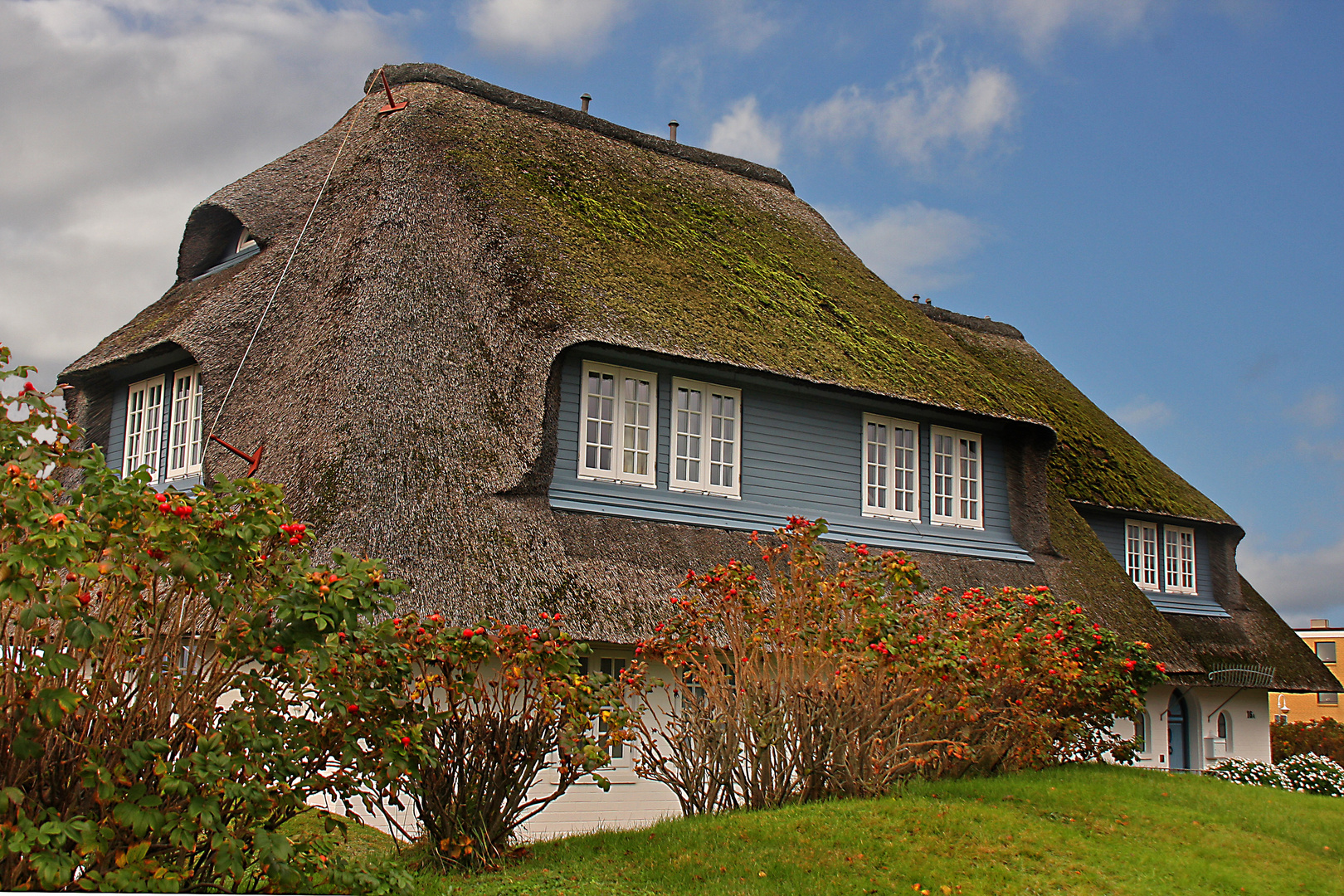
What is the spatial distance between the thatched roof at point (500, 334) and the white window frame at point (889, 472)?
689 mm

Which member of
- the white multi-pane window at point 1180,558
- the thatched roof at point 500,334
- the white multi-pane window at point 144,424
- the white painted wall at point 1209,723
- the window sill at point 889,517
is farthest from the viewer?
the white multi-pane window at point 1180,558

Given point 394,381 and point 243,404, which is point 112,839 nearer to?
point 394,381

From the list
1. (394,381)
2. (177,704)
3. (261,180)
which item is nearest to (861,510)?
(394,381)

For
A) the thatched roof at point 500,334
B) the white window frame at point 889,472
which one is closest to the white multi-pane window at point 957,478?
the white window frame at point 889,472

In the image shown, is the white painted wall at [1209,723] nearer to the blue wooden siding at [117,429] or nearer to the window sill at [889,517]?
the window sill at [889,517]

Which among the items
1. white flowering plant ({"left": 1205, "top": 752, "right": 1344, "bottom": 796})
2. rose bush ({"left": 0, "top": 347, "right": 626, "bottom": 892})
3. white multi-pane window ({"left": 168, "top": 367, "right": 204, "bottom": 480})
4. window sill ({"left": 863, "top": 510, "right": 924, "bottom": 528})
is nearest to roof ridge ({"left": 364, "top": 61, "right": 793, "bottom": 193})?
white multi-pane window ({"left": 168, "top": 367, "right": 204, "bottom": 480})

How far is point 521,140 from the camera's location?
613 inches

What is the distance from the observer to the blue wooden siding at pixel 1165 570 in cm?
1995

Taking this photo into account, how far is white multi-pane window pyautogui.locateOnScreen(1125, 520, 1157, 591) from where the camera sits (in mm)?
20234

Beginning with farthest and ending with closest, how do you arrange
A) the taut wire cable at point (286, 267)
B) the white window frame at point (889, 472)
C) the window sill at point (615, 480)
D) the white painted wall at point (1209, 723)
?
the white painted wall at point (1209, 723) < the white window frame at point (889, 472) < the window sill at point (615, 480) < the taut wire cable at point (286, 267)

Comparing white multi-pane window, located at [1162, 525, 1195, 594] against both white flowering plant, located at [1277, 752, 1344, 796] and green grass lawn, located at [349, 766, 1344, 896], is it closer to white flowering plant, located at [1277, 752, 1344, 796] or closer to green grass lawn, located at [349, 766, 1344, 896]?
white flowering plant, located at [1277, 752, 1344, 796]

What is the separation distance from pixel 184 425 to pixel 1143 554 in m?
17.0

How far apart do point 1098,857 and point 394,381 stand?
791 cm

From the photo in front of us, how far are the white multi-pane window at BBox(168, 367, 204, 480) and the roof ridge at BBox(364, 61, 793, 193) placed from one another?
214 inches
